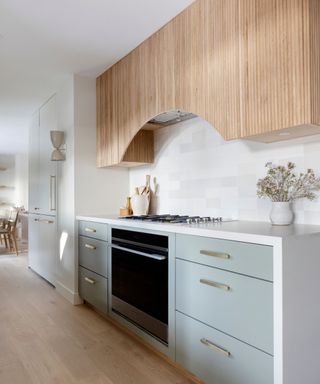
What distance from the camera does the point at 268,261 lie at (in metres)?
1.38

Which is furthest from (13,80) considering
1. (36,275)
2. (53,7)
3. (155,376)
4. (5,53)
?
(155,376)

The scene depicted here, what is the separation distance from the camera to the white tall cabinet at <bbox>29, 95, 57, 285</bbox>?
3.79 meters

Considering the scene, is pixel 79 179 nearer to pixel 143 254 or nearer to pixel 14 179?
pixel 143 254

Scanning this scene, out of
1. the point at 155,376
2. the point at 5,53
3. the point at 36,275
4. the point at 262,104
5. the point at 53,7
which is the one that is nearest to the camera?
the point at 262,104

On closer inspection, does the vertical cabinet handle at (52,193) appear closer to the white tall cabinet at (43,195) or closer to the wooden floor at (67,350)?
the white tall cabinet at (43,195)

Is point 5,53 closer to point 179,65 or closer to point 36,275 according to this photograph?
point 179,65

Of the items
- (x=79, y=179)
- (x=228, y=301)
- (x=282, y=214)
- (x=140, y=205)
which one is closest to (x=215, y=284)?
(x=228, y=301)

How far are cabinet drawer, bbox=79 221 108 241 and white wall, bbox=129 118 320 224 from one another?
23.5 inches

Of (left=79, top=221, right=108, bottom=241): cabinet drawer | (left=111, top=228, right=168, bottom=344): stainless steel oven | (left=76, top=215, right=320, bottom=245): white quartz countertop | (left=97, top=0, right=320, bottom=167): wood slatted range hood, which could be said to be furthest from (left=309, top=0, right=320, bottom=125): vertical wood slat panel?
(left=79, top=221, right=108, bottom=241): cabinet drawer

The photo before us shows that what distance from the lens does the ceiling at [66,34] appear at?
2.09 metres

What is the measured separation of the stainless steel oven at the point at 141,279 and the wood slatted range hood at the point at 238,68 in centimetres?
86

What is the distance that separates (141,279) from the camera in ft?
7.27

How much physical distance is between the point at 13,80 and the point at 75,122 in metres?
0.82

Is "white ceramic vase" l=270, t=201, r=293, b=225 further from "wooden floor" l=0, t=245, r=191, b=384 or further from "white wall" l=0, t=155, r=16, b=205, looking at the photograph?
"white wall" l=0, t=155, r=16, b=205
